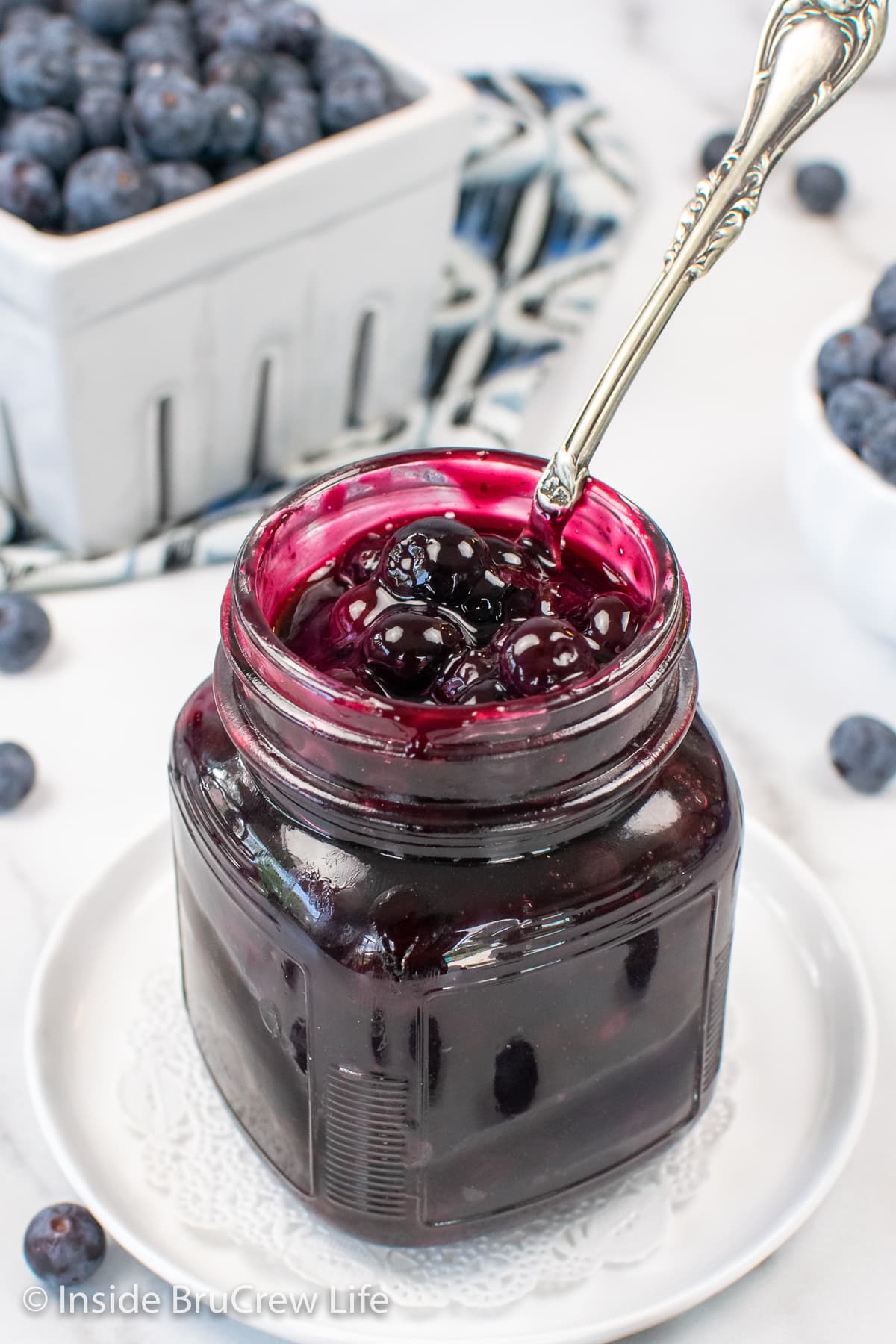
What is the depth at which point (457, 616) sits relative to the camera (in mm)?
801

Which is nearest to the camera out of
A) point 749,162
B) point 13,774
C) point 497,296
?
point 749,162

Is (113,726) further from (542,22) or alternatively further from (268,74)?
(542,22)

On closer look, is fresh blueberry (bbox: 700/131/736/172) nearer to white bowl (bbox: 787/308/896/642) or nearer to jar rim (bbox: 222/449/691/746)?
white bowl (bbox: 787/308/896/642)

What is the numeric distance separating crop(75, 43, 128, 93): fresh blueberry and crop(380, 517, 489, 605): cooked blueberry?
0.83m

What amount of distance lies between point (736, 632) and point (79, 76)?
0.78m

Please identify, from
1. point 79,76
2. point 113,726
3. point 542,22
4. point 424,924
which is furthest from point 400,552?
point 542,22

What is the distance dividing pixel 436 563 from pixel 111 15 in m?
0.98

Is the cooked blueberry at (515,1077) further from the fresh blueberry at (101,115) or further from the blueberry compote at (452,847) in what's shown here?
the fresh blueberry at (101,115)

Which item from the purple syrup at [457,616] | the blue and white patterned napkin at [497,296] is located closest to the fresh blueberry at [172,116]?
the blue and white patterned napkin at [497,296]

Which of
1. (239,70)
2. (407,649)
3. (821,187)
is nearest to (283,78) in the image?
(239,70)

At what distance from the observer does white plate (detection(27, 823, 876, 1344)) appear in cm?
85

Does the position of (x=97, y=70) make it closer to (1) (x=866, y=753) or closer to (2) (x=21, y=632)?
(2) (x=21, y=632)

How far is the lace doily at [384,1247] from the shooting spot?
34.3 inches

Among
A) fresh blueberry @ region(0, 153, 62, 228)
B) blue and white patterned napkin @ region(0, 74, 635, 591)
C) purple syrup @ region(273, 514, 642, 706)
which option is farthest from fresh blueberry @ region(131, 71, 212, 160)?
purple syrup @ region(273, 514, 642, 706)
